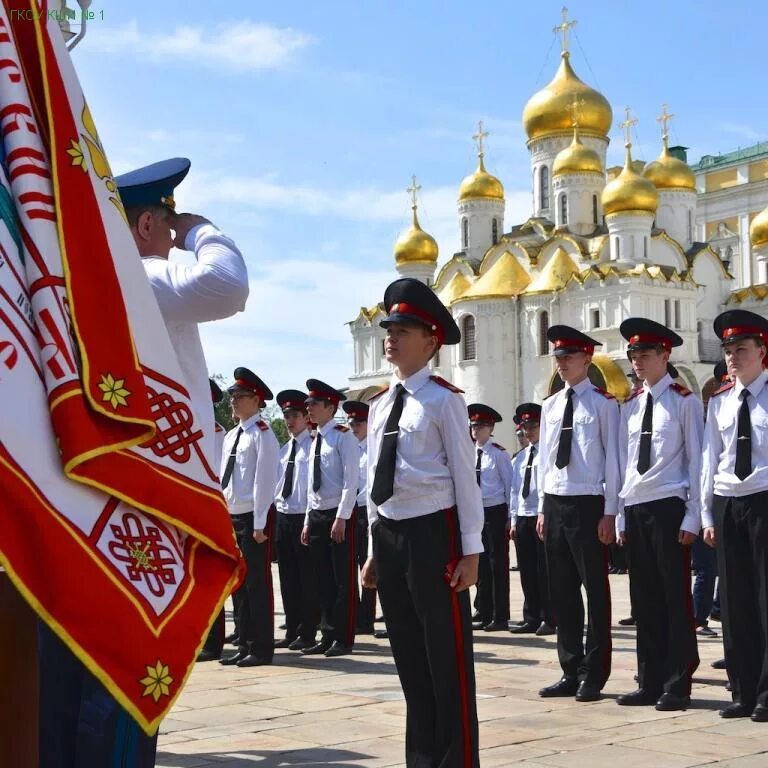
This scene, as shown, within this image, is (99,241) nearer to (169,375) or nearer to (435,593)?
(169,375)

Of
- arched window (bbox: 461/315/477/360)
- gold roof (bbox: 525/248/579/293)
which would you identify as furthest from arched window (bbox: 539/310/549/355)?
arched window (bbox: 461/315/477/360)

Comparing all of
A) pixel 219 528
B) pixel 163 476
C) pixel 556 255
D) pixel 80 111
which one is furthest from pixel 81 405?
pixel 556 255

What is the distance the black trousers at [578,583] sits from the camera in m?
7.40

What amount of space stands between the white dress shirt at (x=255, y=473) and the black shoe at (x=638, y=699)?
3.54 m

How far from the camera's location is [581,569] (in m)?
7.50

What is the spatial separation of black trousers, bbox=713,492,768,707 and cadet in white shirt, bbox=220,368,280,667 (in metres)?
3.81

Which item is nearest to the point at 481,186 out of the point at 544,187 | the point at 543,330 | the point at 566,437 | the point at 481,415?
the point at 544,187

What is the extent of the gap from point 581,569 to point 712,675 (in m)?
1.50

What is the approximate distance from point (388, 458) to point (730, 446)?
2.49m

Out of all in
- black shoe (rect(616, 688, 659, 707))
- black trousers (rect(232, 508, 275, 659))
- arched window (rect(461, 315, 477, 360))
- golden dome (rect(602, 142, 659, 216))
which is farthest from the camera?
arched window (rect(461, 315, 477, 360))

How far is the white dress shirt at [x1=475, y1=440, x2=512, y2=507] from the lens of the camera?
13320 mm

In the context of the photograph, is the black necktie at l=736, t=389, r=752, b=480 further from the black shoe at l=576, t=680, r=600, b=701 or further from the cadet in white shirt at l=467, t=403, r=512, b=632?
the cadet in white shirt at l=467, t=403, r=512, b=632

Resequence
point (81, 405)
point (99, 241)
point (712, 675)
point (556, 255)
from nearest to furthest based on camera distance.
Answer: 1. point (81, 405)
2. point (99, 241)
3. point (712, 675)
4. point (556, 255)

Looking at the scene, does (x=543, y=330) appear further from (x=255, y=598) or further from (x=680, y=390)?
(x=680, y=390)
